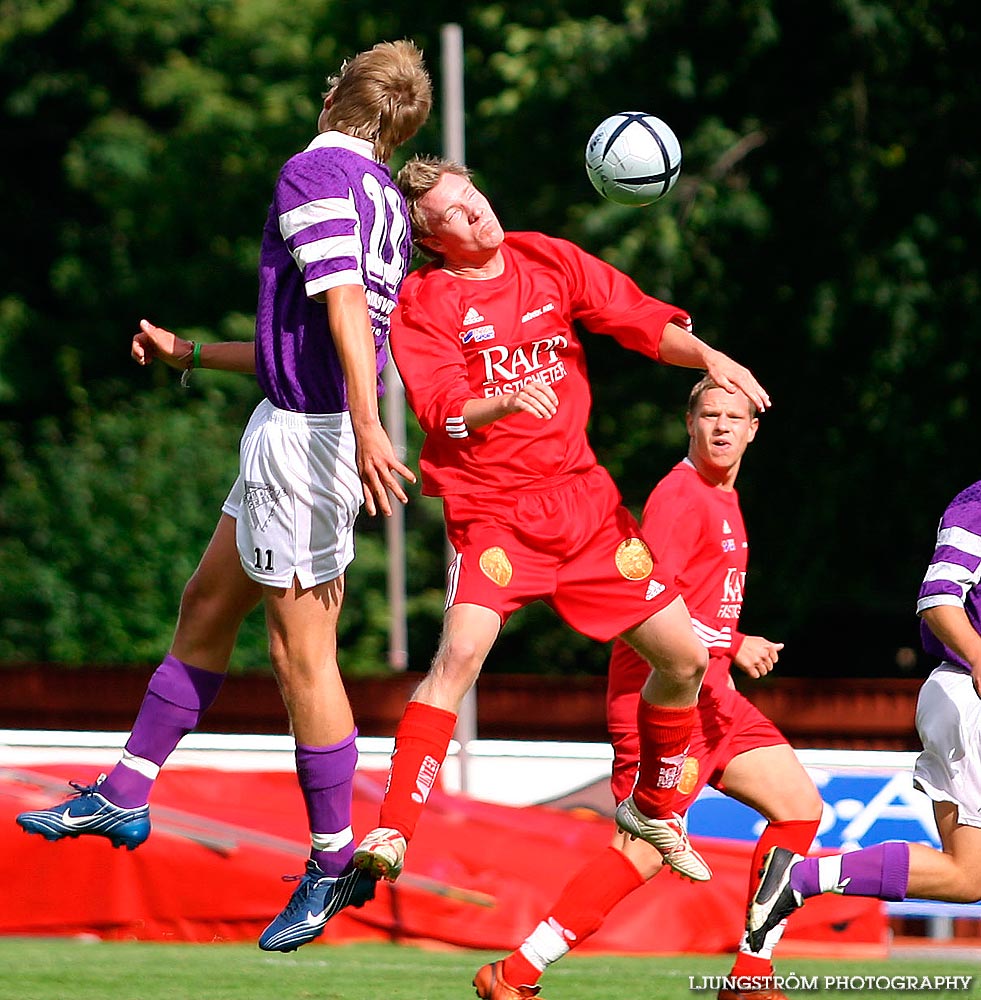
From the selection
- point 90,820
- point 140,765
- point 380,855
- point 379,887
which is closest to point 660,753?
point 380,855

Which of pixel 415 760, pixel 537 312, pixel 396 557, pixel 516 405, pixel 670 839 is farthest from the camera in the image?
pixel 396 557

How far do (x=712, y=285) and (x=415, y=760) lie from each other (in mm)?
12620

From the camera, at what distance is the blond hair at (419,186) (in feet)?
18.7

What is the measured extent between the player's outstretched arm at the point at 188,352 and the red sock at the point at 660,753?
1719mm

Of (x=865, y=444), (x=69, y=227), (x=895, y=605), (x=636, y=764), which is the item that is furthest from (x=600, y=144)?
(x=69, y=227)

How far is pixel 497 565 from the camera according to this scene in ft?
17.9

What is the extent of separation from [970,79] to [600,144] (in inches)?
448

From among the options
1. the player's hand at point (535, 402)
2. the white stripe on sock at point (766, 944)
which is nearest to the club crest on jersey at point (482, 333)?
the player's hand at point (535, 402)

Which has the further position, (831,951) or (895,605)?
(895,605)

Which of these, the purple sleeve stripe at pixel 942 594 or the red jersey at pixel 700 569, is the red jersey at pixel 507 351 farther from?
the purple sleeve stripe at pixel 942 594

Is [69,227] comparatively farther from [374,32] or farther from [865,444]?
[865,444]

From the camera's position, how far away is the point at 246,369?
5746mm

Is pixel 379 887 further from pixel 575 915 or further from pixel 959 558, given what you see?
A: pixel 959 558

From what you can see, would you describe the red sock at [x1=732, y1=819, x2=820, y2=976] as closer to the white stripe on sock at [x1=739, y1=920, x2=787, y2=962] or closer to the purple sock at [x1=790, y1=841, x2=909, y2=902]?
the white stripe on sock at [x1=739, y1=920, x2=787, y2=962]
